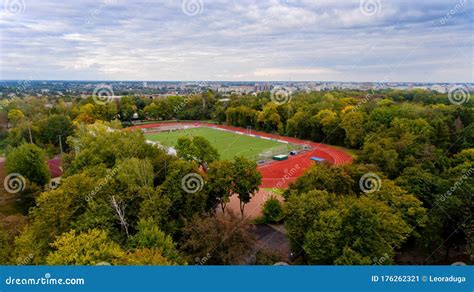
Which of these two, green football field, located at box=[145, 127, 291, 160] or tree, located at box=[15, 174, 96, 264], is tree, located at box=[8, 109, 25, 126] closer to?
green football field, located at box=[145, 127, 291, 160]

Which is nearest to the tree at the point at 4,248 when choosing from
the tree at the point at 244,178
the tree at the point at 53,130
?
the tree at the point at 244,178

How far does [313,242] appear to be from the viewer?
12180 millimetres

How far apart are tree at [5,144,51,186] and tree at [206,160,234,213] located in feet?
48.6

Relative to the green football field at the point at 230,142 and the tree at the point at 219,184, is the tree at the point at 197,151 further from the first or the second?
the green football field at the point at 230,142

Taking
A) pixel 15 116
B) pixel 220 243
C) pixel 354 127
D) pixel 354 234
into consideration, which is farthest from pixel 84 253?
pixel 15 116

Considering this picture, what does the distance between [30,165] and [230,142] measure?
27324 mm

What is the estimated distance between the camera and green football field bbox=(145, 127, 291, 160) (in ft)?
130

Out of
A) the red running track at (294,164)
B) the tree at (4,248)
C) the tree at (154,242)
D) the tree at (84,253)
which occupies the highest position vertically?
the tree at (84,253)

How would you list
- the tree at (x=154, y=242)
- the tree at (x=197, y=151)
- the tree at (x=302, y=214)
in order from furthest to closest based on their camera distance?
1. the tree at (x=197, y=151)
2. the tree at (x=302, y=214)
3. the tree at (x=154, y=242)

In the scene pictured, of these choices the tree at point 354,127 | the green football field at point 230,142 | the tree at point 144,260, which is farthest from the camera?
the green football field at point 230,142

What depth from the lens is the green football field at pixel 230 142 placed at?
39.6 meters

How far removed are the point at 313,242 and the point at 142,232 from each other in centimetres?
675

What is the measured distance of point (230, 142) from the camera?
46062 millimetres

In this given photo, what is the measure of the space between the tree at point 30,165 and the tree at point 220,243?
1743 centimetres
